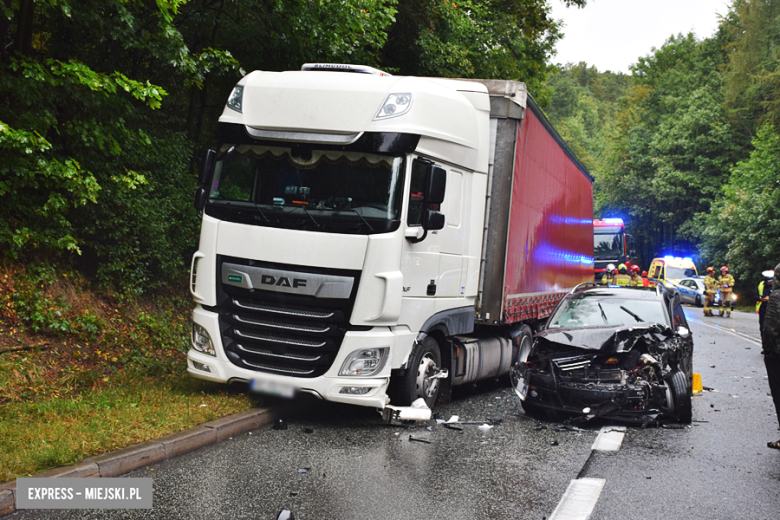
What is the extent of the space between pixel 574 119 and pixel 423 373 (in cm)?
9038

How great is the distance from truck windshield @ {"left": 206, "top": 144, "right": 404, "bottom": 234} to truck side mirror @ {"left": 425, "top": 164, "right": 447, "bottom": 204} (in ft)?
0.86

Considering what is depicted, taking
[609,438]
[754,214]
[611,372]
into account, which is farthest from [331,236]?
[754,214]

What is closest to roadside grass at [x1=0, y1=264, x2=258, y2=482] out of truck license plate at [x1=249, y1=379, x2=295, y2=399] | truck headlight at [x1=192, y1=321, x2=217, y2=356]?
truck license plate at [x1=249, y1=379, x2=295, y2=399]

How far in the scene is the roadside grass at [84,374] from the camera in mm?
5477

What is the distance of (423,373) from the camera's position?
7.50 m

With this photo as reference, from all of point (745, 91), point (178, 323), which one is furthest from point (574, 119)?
point (178, 323)

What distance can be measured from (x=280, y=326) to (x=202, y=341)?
0.91 m

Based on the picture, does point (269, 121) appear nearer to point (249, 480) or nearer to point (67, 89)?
point (67, 89)

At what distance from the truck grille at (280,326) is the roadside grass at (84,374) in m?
0.59

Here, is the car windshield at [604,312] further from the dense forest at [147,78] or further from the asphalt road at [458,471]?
the dense forest at [147,78]

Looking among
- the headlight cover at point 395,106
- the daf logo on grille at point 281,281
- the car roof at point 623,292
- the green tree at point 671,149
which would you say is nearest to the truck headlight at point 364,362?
the daf logo on grille at point 281,281

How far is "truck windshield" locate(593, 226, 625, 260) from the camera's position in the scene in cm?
3011

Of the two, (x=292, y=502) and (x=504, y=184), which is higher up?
(x=504, y=184)

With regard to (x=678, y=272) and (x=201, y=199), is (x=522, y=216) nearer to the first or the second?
(x=201, y=199)
